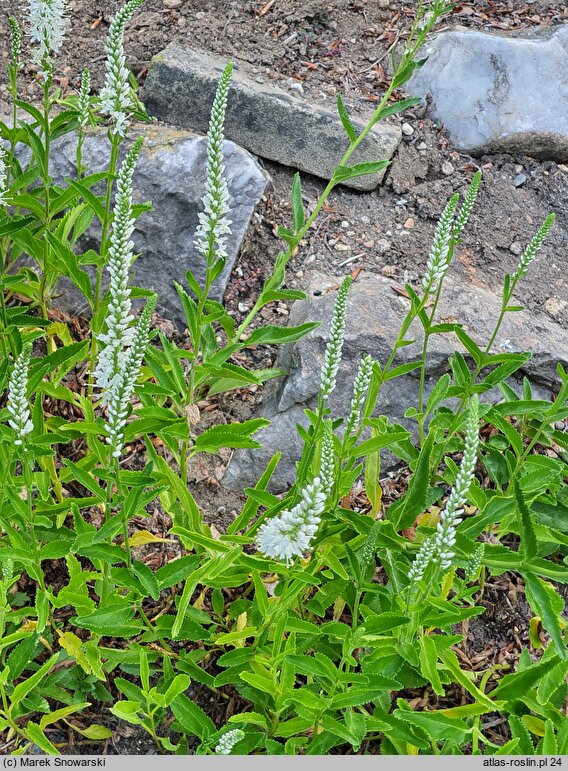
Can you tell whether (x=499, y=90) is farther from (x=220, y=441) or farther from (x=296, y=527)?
(x=296, y=527)

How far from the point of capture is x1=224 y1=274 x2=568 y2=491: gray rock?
4.34 m

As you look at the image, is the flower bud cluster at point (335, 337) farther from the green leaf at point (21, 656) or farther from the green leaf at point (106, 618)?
the green leaf at point (21, 656)

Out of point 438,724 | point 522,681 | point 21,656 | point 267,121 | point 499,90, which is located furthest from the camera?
point 499,90

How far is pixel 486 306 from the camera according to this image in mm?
4961

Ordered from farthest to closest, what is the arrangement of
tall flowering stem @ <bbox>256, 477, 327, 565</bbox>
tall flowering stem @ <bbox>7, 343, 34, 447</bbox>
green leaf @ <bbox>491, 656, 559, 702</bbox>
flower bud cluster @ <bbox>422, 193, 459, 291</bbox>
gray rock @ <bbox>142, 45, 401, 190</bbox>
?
gray rock @ <bbox>142, 45, 401, 190</bbox> < flower bud cluster @ <bbox>422, 193, 459, 291</bbox> < green leaf @ <bbox>491, 656, 559, 702</bbox> < tall flowering stem @ <bbox>7, 343, 34, 447</bbox> < tall flowering stem @ <bbox>256, 477, 327, 565</bbox>

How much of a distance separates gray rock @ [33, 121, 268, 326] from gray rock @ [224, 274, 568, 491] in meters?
0.70

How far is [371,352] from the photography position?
4551 millimetres

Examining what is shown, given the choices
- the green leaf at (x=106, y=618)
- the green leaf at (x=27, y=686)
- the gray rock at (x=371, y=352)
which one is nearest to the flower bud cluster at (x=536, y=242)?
the gray rock at (x=371, y=352)

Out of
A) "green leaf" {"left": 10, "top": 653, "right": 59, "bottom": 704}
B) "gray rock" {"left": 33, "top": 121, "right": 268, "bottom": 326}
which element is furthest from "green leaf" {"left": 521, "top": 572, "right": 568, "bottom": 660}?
"gray rock" {"left": 33, "top": 121, "right": 268, "bottom": 326}

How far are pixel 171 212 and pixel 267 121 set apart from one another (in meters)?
1.10

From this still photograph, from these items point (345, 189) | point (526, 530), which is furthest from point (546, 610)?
point (345, 189)

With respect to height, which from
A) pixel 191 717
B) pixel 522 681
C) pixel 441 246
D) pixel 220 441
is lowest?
pixel 191 717

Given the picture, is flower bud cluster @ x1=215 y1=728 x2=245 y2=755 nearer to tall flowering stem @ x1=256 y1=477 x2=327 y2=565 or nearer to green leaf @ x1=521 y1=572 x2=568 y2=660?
tall flowering stem @ x1=256 y1=477 x2=327 y2=565

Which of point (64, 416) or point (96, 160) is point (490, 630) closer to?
point (64, 416)
